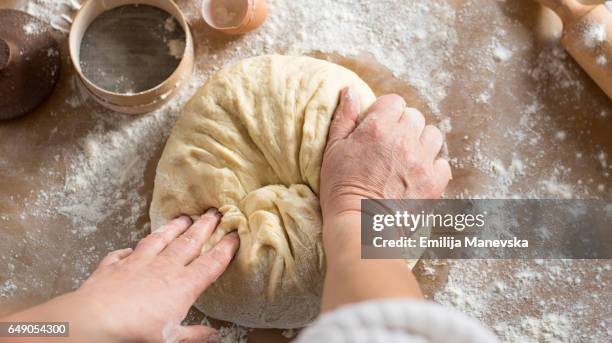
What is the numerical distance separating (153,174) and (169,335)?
710mm

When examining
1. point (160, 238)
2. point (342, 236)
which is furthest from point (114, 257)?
point (342, 236)

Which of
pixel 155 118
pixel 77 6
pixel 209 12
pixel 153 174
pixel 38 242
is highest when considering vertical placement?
pixel 209 12

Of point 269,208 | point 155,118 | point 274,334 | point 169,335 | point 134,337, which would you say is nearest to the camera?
point 134,337

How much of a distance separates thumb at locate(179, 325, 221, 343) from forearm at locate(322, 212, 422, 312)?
17.0 inches

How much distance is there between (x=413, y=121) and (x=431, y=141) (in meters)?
0.08

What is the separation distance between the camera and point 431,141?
5.26 ft

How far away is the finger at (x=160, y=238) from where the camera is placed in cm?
142

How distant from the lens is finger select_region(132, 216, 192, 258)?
1422mm

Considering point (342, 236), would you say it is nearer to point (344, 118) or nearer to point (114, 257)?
point (344, 118)

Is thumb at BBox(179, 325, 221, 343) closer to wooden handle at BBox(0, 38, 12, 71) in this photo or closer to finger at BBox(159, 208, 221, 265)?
finger at BBox(159, 208, 221, 265)

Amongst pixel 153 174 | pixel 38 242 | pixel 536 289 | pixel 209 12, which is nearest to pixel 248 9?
pixel 209 12

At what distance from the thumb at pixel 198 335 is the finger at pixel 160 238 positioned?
211 millimetres

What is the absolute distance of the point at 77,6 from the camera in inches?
77.4

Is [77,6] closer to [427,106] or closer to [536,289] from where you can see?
[427,106]
